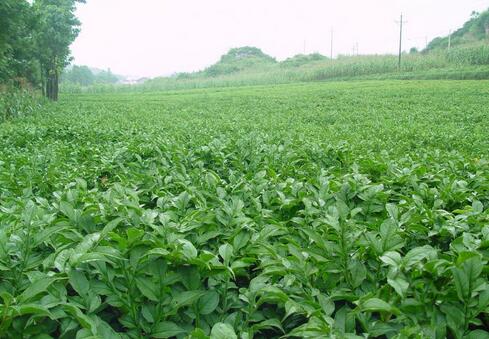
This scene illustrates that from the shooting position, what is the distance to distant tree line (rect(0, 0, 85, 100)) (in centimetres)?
1832

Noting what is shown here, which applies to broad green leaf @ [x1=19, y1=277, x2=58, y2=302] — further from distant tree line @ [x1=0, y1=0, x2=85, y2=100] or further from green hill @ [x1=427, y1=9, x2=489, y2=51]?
green hill @ [x1=427, y1=9, x2=489, y2=51]

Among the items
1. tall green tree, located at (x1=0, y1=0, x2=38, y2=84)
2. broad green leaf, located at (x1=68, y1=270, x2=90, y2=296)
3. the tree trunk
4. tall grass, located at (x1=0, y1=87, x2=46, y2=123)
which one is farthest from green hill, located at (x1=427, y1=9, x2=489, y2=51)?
broad green leaf, located at (x1=68, y1=270, x2=90, y2=296)

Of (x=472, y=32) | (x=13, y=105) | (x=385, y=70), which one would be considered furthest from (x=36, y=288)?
(x=472, y=32)

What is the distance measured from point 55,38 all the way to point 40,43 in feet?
4.00

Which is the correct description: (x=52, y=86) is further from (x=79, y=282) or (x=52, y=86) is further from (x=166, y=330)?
(x=166, y=330)

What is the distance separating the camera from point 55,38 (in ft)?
94.9

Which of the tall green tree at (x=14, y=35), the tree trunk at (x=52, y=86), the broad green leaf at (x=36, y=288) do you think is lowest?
the broad green leaf at (x=36, y=288)

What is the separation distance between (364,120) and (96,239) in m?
11.1

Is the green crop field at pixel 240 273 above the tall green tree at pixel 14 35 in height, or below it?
below

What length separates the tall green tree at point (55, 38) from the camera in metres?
28.2

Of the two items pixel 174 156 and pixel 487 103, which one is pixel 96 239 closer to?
pixel 174 156

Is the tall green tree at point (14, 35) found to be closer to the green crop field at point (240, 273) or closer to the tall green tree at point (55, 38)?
the tall green tree at point (55, 38)

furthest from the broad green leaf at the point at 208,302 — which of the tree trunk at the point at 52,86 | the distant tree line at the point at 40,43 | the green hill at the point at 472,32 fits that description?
the green hill at the point at 472,32

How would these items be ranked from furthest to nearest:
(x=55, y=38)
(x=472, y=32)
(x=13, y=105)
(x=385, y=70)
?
(x=472, y=32)
(x=385, y=70)
(x=55, y=38)
(x=13, y=105)
